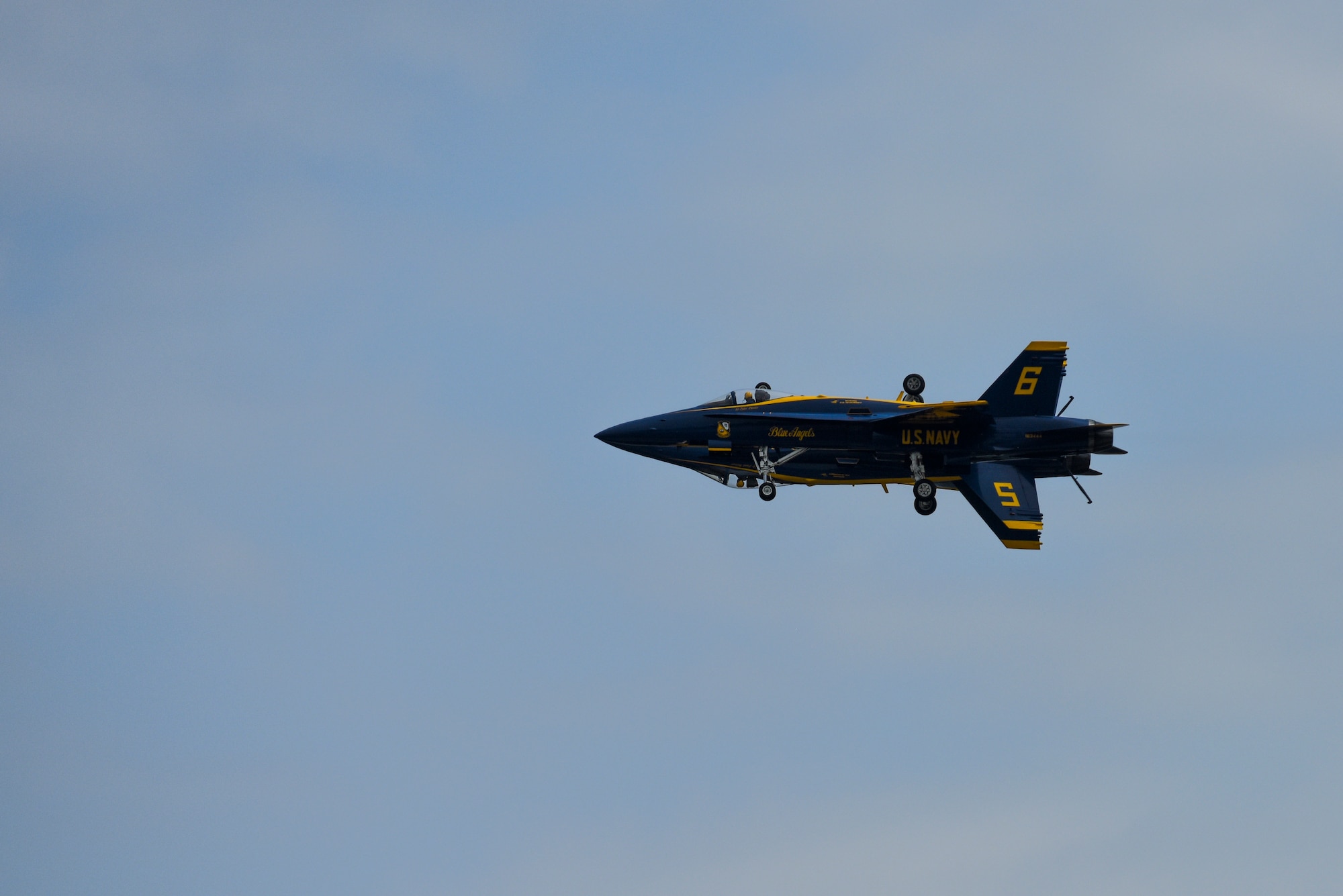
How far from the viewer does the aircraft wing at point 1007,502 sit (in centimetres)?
5950

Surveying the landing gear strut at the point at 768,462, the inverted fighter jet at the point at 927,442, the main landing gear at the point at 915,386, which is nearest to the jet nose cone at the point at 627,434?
the inverted fighter jet at the point at 927,442

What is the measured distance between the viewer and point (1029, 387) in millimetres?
60406

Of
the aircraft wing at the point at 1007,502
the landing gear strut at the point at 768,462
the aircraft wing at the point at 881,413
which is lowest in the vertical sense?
the aircraft wing at the point at 1007,502

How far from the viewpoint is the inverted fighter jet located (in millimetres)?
59719

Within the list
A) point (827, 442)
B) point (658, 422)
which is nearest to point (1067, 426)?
point (827, 442)

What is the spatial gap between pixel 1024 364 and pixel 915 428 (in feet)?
14.5

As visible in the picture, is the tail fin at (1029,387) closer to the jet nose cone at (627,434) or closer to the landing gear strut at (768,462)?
the landing gear strut at (768,462)

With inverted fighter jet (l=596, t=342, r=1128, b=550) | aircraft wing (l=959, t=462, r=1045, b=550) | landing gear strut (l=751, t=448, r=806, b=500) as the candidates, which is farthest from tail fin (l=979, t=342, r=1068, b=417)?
landing gear strut (l=751, t=448, r=806, b=500)

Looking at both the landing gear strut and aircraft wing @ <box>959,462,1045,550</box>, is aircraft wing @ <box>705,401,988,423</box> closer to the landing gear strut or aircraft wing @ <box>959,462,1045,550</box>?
the landing gear strut

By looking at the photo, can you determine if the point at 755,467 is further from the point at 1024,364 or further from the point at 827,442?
the point at 1024,364

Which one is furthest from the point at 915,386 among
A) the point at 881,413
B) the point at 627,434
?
the point at 627,434

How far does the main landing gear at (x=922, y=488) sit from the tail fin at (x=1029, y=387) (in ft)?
9.92

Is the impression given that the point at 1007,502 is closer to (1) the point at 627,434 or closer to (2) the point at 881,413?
(2) the point at 881,413

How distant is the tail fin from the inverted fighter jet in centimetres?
3
